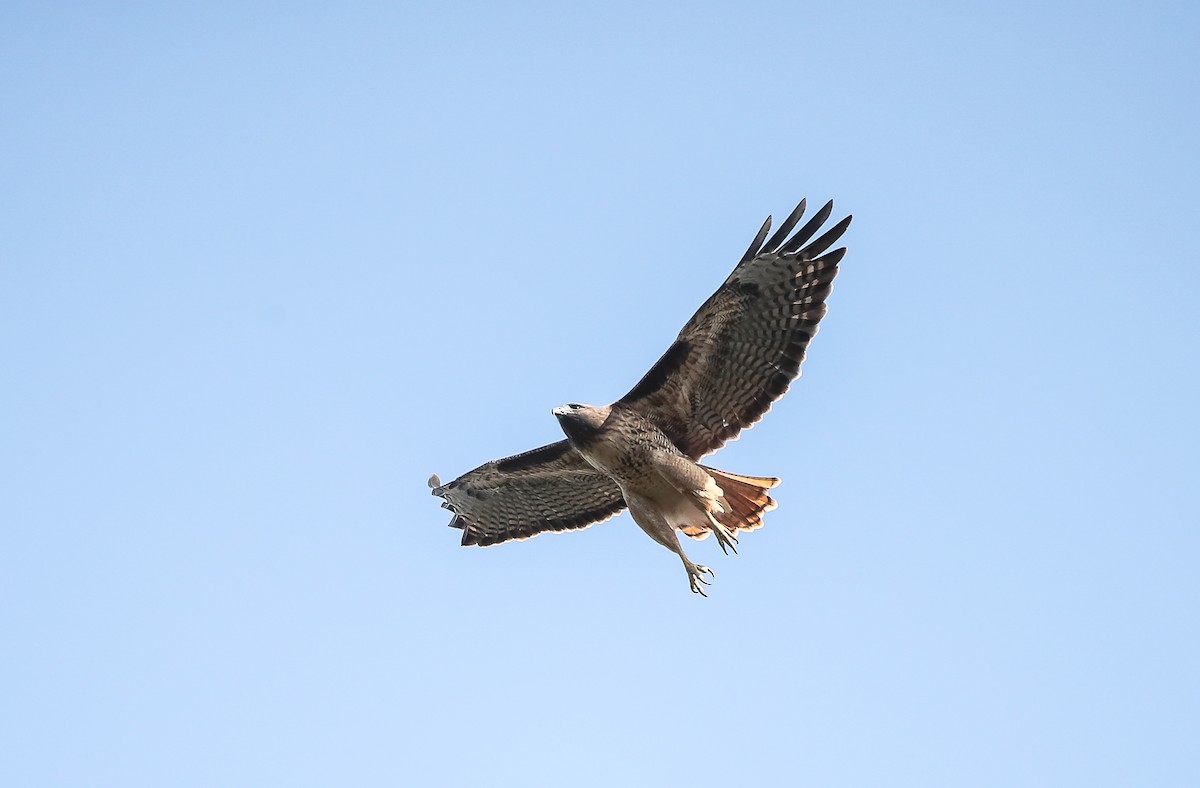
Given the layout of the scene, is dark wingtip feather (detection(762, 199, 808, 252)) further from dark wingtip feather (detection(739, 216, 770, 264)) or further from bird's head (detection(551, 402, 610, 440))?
bird's head (detection(551, 402, 610, 440))

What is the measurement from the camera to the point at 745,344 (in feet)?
42.9

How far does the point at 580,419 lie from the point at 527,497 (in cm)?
229

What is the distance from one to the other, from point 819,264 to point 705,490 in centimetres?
226

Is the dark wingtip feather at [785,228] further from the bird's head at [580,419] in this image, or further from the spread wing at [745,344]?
the bird's head at [580,419]

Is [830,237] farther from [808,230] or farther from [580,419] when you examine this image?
[580,419]

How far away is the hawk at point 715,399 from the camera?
42.2 ft

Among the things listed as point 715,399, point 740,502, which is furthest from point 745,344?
point 740,502

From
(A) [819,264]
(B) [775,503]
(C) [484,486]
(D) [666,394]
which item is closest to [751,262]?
(A) [819,264]

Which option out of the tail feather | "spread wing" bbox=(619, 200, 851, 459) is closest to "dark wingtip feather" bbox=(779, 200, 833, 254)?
"spread wing" bbox=(619, 200, 851, 459)

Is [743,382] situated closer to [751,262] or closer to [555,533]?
[751,262]

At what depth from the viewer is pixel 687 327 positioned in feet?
42.8

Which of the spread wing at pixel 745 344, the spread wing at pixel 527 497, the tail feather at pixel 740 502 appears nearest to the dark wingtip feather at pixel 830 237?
the spread wing at pixel 745 344

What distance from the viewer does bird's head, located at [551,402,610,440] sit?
42.5 feet

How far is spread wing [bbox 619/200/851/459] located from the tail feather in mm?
343
